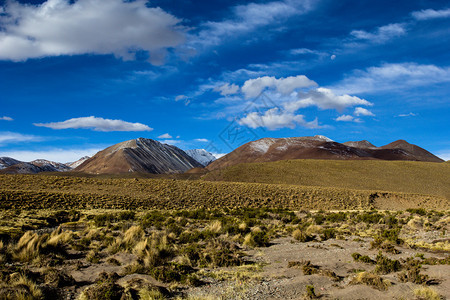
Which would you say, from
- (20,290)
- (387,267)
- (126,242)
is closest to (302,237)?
(387,267)

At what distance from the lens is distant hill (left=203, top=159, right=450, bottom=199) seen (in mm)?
64500

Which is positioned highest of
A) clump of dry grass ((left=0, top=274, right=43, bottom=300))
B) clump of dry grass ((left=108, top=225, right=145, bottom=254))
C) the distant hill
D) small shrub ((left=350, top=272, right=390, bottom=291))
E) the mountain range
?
the mountain range

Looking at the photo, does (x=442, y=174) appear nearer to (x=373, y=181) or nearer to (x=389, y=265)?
(x=373, y=181)

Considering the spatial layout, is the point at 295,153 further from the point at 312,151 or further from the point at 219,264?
the point at 219,264

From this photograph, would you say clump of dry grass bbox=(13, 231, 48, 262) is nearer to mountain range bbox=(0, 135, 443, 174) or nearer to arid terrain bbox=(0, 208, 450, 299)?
arid terrain bbox=(0, 208, 450, 299)

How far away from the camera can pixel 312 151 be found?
13762 cm

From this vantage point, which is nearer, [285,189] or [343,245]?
[343,245]

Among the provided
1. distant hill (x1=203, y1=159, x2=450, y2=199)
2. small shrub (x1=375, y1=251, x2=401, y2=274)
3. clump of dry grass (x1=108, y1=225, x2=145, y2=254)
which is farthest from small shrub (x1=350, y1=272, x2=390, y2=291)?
distant hill (x1=203, y1=159, x2=450, y2=199)

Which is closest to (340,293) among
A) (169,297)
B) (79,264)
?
(169,297)

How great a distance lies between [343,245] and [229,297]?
9040mm

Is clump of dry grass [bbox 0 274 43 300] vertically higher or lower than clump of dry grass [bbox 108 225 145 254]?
higher

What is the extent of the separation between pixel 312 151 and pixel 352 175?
66.4m

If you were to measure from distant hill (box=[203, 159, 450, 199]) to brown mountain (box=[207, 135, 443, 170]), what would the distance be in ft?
157

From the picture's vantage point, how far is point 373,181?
68188 millimetres
